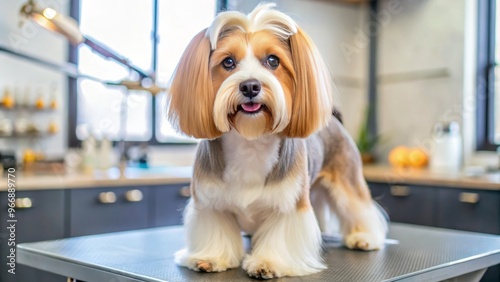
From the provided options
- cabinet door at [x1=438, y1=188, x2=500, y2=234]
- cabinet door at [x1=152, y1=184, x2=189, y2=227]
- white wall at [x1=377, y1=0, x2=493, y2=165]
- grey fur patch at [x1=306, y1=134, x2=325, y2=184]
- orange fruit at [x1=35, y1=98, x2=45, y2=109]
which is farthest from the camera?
white wall at [x1=377, y1=0, x2=493, y2=165]

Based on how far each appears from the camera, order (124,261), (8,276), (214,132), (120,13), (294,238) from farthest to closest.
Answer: (120,13), (8,276), (124,261), (294,238), (214,132)

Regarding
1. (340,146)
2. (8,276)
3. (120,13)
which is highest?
(120,13)

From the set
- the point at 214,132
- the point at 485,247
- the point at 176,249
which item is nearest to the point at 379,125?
the point at 485,247

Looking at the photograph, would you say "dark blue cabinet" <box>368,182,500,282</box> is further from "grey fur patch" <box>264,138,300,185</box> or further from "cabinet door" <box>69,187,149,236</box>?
"grey fur patch" <box>264,138,300,185</box>

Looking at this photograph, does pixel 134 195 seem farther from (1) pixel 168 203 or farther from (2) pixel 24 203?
(2) pixel 24 203

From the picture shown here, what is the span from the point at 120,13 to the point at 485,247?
2.67m

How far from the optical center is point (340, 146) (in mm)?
1706

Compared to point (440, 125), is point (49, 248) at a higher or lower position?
lower

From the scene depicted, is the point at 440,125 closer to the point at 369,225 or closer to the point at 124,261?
the point at 369,225

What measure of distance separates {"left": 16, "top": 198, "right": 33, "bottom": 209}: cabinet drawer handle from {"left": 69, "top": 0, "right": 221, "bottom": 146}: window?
0.87 meters

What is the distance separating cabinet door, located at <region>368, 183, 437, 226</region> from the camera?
3.25 m

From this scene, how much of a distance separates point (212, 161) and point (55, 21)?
1.36m

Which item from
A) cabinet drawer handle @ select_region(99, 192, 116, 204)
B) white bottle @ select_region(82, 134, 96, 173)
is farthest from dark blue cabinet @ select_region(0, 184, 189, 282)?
white bottle @ select_region(82, 134, 96, 173)

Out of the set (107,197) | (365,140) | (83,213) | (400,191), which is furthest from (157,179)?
(365,140)
